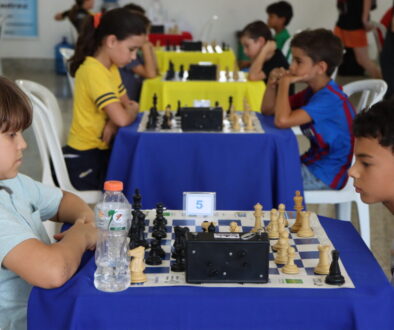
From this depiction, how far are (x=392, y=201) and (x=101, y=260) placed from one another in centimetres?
76

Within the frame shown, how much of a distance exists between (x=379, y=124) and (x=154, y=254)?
0.64 meters

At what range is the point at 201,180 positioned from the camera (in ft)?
10.4

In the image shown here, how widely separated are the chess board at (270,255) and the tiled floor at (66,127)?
4.66 ft

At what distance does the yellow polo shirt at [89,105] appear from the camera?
3299mm

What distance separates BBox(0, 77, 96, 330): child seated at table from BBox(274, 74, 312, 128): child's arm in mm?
1505

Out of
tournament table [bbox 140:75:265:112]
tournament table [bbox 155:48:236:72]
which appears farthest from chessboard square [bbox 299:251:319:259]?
tournament table [bbox 155:48:236:72]

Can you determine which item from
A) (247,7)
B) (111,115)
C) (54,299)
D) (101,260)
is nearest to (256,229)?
(101,260)

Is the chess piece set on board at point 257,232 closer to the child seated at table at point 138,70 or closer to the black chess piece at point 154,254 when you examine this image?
the black chess piece at point 154,254

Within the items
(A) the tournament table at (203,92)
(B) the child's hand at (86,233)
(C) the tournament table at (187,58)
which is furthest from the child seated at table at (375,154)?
(C) the tournament table at (187,58)

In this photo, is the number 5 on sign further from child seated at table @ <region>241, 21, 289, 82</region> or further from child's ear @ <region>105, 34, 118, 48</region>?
child seated at table @ <region>241, 21, 289, 82</region>

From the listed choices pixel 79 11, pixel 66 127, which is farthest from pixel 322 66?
pixel 79 11

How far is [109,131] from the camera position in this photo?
10.9 feet

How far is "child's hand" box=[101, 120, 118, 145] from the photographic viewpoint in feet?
10.9

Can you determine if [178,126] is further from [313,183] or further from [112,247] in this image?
[112,247]
